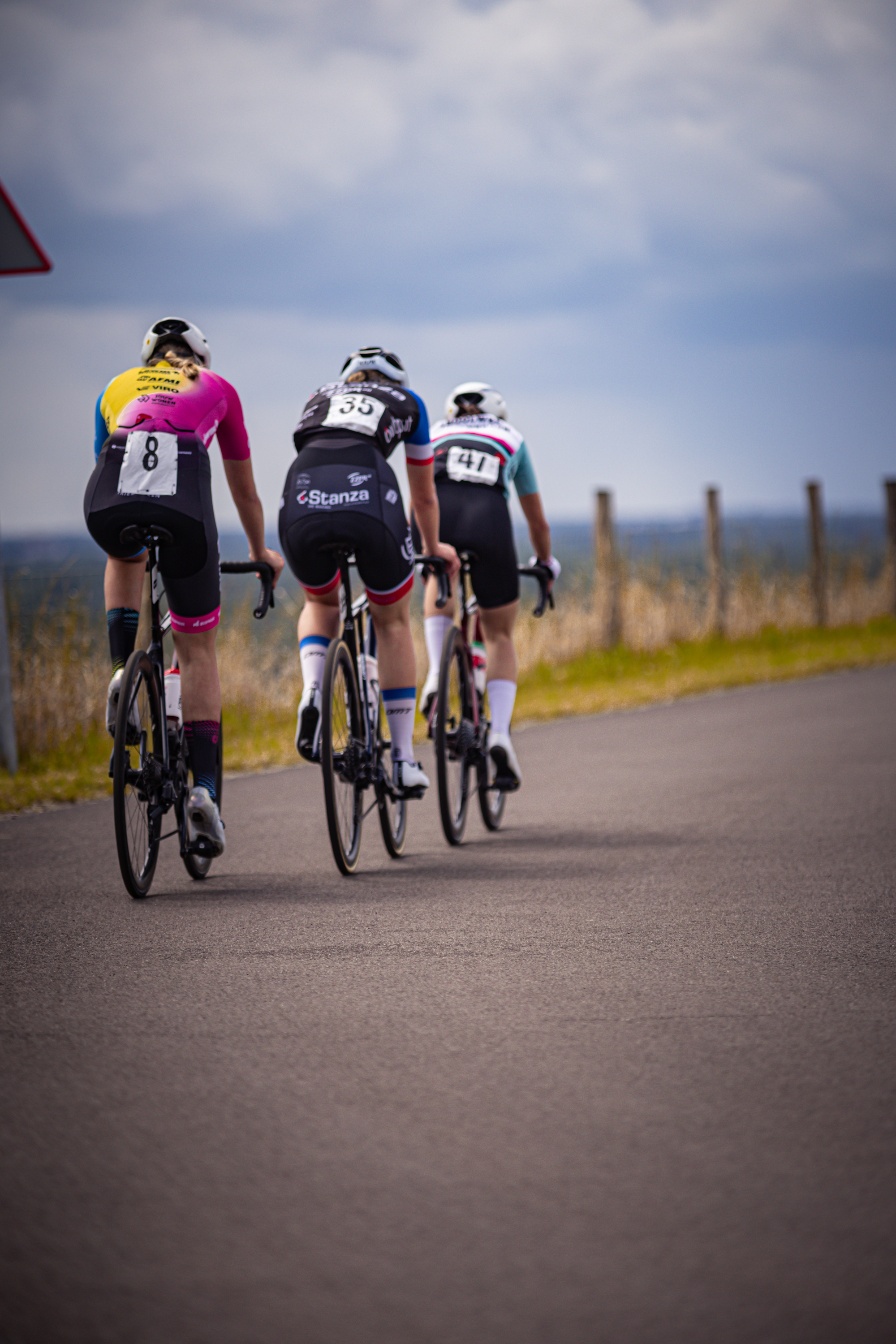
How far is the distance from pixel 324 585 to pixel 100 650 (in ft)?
17.2

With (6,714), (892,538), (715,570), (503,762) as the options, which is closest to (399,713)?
(503,762)

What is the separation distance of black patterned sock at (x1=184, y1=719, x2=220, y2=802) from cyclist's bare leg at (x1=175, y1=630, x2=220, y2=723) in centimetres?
3

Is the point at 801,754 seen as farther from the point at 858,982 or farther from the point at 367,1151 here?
the point at 367,1151

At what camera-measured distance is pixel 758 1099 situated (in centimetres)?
332

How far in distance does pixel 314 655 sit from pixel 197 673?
0.68 meters

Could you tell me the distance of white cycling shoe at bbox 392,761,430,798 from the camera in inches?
250

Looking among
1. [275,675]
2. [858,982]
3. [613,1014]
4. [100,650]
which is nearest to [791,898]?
[858,982]

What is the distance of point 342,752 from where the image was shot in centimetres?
603

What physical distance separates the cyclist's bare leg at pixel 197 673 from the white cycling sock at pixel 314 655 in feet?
1.72

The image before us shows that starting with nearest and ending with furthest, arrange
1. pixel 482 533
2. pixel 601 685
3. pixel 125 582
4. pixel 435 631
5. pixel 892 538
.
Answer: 1. pixel 125 582
2. pixel 435 631
3. pixel 482 533
4. pixel 601 685
5. pixel 892 538

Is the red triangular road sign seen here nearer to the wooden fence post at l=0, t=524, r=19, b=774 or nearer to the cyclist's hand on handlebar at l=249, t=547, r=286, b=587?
the cyclist's hand on handlebar at l=249, t=547, r=286, b=587

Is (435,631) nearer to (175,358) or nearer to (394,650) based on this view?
(394,650)

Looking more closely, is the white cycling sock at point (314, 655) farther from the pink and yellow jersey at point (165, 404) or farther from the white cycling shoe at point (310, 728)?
the pink and yellow jersey at point (165, 404)

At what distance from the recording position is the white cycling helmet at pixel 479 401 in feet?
25.2
